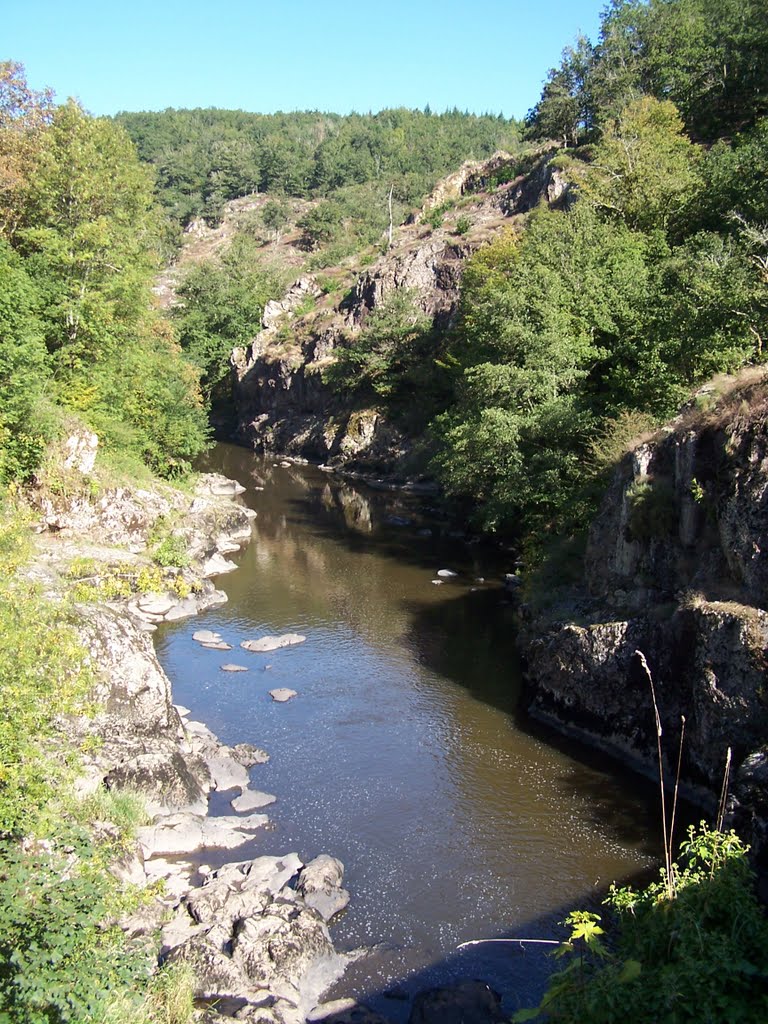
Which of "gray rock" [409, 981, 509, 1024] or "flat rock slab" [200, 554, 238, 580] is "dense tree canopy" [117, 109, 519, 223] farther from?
"gray rock" [409, 981, 509, 1024]

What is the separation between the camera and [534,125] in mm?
82125

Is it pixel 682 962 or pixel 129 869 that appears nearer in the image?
pixel 682 962

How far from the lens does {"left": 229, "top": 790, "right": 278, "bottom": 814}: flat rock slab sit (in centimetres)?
1817

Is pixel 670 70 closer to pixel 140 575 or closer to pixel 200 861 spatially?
pixel 140 575

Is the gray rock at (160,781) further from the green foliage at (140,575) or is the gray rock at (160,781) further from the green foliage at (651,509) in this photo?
the green foliage at (651,509)

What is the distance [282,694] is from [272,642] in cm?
433

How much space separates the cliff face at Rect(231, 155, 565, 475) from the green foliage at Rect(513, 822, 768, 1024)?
48608 mm

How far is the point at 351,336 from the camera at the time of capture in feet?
236

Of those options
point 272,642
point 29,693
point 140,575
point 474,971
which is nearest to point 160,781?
point 29,693

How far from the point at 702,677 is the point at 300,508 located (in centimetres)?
3536

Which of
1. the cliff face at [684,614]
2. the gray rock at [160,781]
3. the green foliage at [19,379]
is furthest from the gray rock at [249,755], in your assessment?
the green foliage at [19,379]

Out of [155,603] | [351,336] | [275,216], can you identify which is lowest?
[155,603]

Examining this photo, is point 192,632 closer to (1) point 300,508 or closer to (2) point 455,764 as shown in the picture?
(2) point 455,764

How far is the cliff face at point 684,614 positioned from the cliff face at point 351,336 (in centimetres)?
3549
